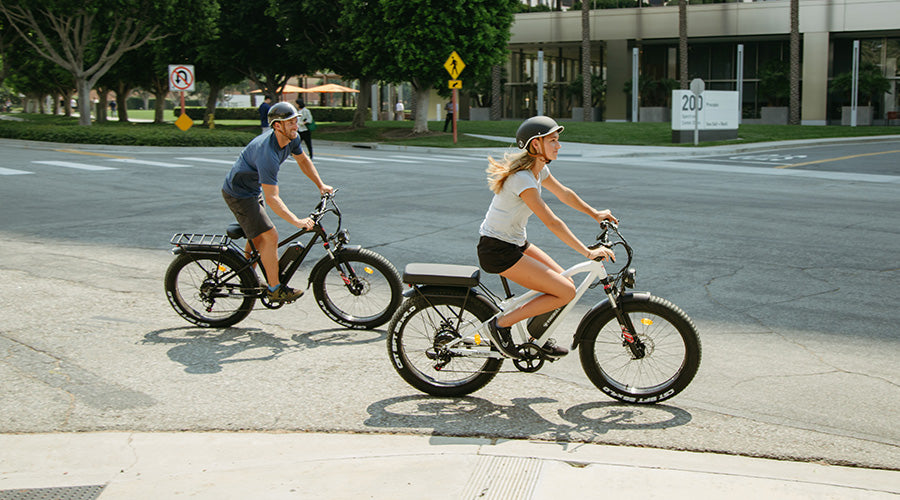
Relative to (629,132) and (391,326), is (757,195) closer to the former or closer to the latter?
(391,326)

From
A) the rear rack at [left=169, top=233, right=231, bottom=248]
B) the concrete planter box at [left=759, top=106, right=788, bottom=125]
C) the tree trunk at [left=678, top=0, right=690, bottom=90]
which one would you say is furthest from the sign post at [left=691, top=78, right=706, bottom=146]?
the rear rack at [left=169, top=233, right=231, bottom=248]

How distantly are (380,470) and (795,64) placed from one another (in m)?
46.9

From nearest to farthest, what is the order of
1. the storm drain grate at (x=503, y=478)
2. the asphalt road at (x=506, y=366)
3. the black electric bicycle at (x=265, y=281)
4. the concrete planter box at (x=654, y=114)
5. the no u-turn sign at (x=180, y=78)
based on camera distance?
the storm drain grate at (x=503, y=478)
the asphalt road at (x=506, y=366)
the black electric bicycle at (x=265, y=281)
the no u-turn sign at (x=180, y=78)
the concrete planter box at (x=654, y=114)

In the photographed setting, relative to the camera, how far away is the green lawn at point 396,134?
28.4 m

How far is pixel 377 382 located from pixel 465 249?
15.6 feet

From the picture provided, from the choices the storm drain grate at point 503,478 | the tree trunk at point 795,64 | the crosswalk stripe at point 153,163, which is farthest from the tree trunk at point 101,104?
the storm drain grate at point 503,478

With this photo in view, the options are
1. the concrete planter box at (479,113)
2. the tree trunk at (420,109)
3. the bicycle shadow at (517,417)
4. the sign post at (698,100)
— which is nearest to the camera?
the bicycle shadow at (517,417)

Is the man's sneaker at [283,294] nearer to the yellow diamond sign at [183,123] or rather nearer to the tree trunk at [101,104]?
the yellow diamond sign at [183,123]

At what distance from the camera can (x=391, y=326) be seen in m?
5.37

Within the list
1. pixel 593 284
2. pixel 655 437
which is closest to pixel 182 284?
pixel 593 284

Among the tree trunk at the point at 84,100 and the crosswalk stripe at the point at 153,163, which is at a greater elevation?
the tree trunk at the point at 84,100

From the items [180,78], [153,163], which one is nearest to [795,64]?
[180,78]

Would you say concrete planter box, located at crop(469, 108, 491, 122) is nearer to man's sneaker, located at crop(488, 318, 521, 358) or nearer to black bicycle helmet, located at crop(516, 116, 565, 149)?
man's sneaker, located at crop(488, 318, 521, 358)

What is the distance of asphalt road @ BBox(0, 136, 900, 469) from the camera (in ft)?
16.2
